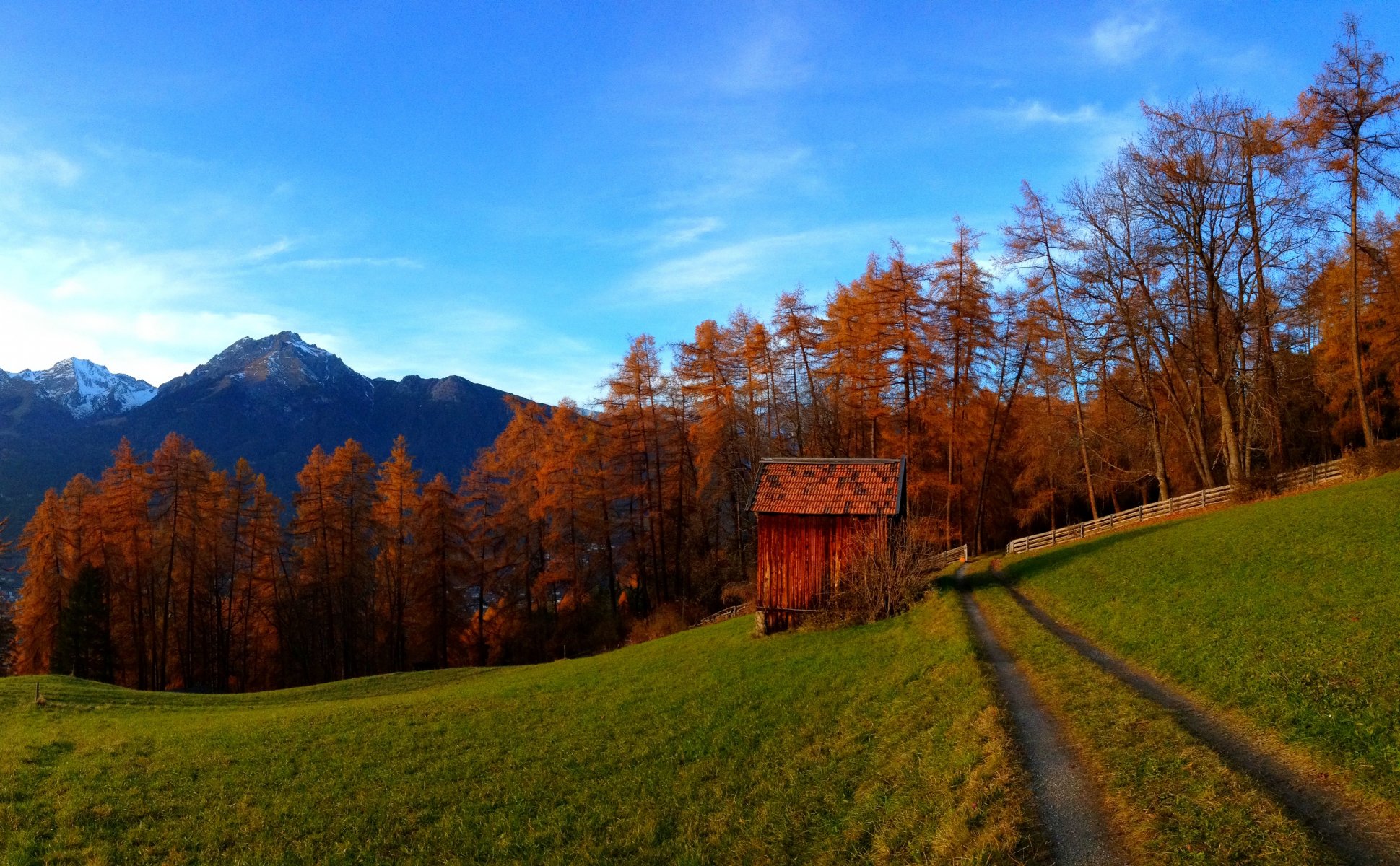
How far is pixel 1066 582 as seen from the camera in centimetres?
2281

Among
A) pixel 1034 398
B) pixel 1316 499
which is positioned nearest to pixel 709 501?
pixel 1034 398

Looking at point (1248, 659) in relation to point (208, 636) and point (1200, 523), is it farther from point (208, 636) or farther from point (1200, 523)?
point (208, 636)

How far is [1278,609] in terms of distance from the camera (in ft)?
46.0

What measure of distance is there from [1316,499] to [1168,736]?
2081cm

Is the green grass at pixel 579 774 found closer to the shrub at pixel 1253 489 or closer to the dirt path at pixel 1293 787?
the dirt path at pixel 1293 787

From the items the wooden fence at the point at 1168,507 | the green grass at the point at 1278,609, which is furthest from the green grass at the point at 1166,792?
the wooden fence at the point at 1168,507

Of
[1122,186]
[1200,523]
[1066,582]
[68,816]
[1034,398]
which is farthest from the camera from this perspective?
[1034,398]

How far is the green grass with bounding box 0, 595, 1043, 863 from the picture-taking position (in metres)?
8.49

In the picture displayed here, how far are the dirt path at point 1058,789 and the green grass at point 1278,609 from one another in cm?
255

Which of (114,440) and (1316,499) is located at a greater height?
(114,440)

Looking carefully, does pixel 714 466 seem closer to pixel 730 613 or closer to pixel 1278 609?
pixel 730 613

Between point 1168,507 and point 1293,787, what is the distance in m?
30.0

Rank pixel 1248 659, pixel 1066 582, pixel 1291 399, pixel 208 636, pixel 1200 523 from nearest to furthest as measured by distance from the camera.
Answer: pixel 1248 659, pixel 1066 582, pixel 1200 523, pixel 1291 399, pixel 208 636

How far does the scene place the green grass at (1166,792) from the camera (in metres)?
6.25
